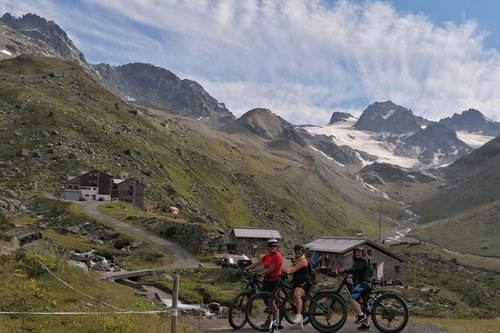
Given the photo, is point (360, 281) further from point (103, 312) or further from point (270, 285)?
point (103, 312)

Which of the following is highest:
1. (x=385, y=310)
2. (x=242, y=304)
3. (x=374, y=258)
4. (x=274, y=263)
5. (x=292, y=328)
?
(x=274, y=263)

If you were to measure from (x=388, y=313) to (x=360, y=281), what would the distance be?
160cm

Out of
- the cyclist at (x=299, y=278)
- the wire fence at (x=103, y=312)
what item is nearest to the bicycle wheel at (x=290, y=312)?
the cyclist at (x=299, y=278)

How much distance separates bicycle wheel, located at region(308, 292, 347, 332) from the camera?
18.7 meters

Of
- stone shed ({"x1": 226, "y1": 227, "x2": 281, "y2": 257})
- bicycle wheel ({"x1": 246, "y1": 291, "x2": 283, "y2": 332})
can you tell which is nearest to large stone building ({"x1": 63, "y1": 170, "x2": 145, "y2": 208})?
stone shed ({"x1": 226, "y1": 227, "x2": 281, "y2": 257})

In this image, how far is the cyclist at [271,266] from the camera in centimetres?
1866

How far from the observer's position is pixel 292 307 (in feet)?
62.5

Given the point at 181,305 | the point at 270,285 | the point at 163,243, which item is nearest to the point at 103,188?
the point at 163,243

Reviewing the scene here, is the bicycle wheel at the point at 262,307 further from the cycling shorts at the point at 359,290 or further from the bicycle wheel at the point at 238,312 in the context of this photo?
the cycling shorts at the point at 359,290

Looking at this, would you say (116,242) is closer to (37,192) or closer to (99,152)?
(37,192)

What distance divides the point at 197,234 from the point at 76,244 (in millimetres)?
16618

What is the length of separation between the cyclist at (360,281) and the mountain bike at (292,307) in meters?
0.76

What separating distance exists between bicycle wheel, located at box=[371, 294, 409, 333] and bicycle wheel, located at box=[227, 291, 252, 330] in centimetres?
487

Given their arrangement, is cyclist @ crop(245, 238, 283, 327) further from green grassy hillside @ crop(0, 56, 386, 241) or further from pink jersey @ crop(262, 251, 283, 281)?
green grassy hillside @ crop(0, 56, 386, 241)
